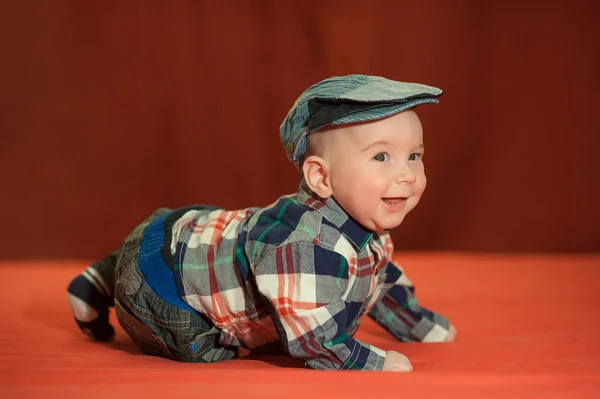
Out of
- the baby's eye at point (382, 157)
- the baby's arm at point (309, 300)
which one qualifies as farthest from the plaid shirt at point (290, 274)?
the baby's eye at point (382, 157)

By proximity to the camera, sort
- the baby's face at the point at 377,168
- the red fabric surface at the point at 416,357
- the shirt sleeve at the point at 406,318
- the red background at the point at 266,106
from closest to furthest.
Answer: the red fabric surface at the point at 416,357 → the baby's face at the point at 377,168 → the shirt sleeve at the point at 406,318 → the red background at the point at 266,106

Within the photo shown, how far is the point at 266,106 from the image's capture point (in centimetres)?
262

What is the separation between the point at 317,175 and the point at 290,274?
0.19m

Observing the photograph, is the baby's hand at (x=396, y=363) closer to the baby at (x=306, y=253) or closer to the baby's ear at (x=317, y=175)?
the baby at (x=306, y=253)

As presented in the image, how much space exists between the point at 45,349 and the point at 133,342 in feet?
0.55

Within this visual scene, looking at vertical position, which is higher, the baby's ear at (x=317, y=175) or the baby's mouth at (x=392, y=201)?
the baby's ear at (x=317, y=175)

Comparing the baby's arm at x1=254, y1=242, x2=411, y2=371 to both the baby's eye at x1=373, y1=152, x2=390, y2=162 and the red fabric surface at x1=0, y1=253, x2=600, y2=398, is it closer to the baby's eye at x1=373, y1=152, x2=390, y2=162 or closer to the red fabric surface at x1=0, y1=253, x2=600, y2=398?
the red fabric surface at x1=0, y1=253, x2=600, y2=398

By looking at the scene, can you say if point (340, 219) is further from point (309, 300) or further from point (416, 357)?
point (416, 357)

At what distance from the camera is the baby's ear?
138cm

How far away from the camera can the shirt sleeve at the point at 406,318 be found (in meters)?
1.62

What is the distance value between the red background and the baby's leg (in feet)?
3.49

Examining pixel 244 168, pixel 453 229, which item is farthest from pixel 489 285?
pixel 244 168

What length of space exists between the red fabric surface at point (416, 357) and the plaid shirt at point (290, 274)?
5cm

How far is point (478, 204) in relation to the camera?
8.86ft
